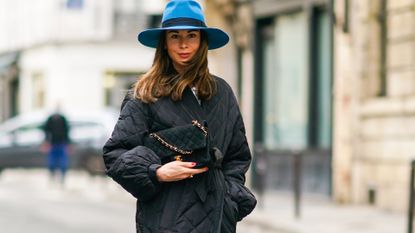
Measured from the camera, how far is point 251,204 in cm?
450

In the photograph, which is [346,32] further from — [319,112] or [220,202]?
[220,202]

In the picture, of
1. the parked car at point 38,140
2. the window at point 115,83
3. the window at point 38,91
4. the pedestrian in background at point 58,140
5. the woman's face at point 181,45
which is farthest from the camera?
the window at point 38,91

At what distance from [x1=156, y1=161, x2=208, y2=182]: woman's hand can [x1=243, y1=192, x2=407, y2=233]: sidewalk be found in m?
8.38

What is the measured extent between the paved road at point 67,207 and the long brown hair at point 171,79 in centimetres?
872

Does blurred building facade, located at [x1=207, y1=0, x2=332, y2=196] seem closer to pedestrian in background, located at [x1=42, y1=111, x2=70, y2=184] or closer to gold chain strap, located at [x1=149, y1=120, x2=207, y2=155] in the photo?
pedestrian in background, located at [x1=42, y1=111, x2=70, y2=184]

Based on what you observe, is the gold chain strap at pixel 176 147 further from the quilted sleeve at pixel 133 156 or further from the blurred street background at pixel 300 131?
the blurred street background at pixel 300 131

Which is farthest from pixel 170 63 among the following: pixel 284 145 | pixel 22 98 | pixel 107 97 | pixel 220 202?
pixel 22 98

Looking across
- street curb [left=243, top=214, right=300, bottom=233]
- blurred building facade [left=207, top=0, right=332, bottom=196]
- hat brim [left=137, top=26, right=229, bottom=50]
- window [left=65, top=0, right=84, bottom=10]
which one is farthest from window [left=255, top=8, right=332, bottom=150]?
window [left=65, top=0, right=84, bottom=10]

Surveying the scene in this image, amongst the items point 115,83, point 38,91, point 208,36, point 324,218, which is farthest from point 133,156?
point 38,91

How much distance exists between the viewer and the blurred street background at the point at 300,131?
15.0 metres

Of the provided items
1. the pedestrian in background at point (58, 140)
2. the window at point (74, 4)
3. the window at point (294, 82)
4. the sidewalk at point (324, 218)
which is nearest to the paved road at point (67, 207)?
the sidewalk at point (324, 218)

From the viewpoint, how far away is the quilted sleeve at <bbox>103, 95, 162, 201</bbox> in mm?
4234

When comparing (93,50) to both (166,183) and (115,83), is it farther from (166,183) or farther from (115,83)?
(166,183)

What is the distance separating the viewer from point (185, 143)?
4238mm
